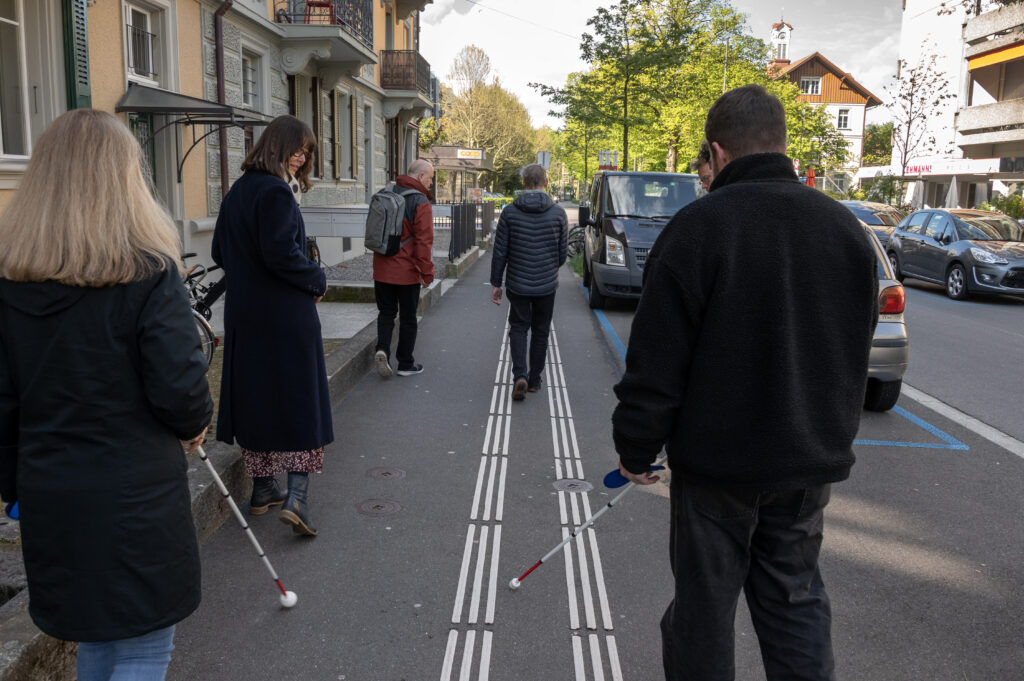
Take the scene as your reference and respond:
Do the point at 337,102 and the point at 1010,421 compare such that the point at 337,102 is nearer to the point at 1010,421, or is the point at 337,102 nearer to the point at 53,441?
the point at 1010,421

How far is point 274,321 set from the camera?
4.42m

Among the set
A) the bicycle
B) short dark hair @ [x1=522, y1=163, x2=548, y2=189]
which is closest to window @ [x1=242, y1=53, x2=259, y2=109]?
the bicycle

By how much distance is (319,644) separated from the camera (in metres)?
3.46

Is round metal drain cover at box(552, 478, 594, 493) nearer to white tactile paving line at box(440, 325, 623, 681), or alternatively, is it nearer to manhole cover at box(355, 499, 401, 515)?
white tactile paving line at box(440, 325, 623, 681)

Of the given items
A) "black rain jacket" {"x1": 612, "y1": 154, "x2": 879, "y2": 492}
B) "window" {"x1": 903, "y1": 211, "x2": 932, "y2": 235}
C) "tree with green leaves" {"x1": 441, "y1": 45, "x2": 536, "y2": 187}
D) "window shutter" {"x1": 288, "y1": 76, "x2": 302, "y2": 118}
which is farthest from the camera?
"tree with green leaves" {"x1": 441, "y1": 45, "x2": 536, "y2": 187}

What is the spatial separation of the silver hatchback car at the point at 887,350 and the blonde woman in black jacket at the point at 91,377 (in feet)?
20.5

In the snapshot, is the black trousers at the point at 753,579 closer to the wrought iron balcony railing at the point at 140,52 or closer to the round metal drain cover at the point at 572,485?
the round metal drain cover at the point at 572,485

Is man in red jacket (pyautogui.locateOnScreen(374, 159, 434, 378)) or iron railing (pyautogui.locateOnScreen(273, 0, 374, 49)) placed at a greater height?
iron railing (pyautogui.locateOnScreen(273, 0, 374, 49))

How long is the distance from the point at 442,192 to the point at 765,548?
54.4 m

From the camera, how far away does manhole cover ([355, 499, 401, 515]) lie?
489 cm

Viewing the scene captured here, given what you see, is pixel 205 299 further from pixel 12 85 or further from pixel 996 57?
pixel 996 57

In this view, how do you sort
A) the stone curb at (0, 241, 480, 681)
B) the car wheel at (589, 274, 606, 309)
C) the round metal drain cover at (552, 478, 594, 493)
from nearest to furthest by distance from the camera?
the stone curb at (0, 241, 480, 681) → the round metal drain cover at (552, 478, 594, 493) → the car wheel at (589, 274, 606, 309)

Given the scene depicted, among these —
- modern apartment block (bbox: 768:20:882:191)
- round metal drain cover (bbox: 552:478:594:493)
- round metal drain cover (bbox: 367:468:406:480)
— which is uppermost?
modern apartment block (bbox: 768:20:882:191)

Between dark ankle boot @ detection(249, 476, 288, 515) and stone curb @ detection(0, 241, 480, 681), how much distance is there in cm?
14
